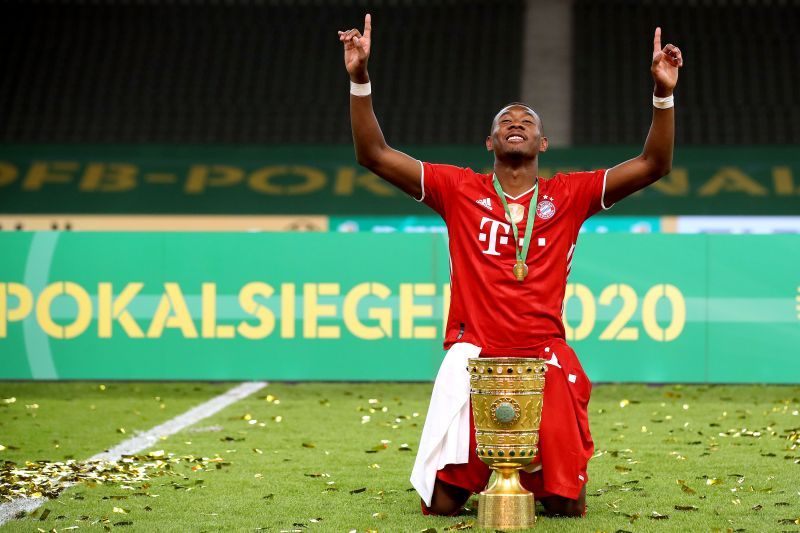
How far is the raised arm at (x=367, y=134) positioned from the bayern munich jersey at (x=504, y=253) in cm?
8

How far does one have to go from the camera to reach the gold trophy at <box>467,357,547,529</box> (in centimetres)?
455

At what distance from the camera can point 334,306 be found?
1009 cm

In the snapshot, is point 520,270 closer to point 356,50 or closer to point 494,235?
point 494,235

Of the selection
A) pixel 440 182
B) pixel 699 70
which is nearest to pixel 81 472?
pixel 440 182

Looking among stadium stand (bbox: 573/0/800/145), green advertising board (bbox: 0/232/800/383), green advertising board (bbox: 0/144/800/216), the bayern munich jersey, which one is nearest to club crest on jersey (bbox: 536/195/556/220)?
the bayern munich jersey

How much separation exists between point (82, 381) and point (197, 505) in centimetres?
533

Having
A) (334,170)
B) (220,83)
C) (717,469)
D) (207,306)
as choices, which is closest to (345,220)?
(334,170)

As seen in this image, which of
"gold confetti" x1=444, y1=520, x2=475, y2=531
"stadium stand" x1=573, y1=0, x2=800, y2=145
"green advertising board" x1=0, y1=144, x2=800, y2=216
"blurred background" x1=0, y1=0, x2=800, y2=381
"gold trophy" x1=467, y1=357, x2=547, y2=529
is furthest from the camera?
"stadium stand" x1=573, y1=0, x2=800, y2=145

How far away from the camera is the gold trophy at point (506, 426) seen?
4551 millimetres

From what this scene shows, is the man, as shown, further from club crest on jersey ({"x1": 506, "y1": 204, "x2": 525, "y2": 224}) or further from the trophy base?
the trophy base

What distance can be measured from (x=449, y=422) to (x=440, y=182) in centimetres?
94

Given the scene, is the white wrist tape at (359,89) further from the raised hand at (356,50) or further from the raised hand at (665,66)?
the raised hand at (665,66)

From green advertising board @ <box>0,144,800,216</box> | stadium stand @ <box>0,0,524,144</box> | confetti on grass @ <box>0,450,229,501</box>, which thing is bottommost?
confetti on grass @ <box>0,450,229,501</box>

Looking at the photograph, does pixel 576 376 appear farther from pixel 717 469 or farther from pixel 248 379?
pixel 248 379
